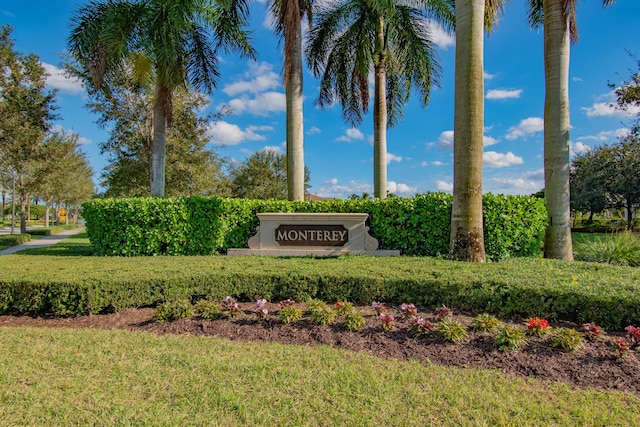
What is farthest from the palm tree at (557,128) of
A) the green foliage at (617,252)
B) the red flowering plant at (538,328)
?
the red flowering plant at (538,328)

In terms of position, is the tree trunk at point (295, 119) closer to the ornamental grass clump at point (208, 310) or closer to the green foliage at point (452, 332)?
the ornamental grass clump at point (208, 310)

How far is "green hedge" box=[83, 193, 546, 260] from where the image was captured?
784cm

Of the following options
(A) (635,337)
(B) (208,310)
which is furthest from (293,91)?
(A) (635,337)

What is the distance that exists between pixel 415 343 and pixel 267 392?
1746 mm

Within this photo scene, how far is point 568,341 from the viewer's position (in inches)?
131

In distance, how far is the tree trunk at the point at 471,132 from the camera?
622 cm

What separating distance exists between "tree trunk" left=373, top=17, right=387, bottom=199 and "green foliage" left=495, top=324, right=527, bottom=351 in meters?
9.35

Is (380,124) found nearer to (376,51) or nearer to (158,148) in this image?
(376,51)

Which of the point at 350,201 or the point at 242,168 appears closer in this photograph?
the point at 350,201

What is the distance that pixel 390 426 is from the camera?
2264 millimetres

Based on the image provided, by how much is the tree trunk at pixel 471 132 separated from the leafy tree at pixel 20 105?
61.6 feet

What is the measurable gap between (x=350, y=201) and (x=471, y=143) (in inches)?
124

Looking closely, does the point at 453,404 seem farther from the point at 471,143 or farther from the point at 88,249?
the point at 88,249

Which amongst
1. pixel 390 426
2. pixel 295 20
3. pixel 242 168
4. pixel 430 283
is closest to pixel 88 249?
pixel 295 20
